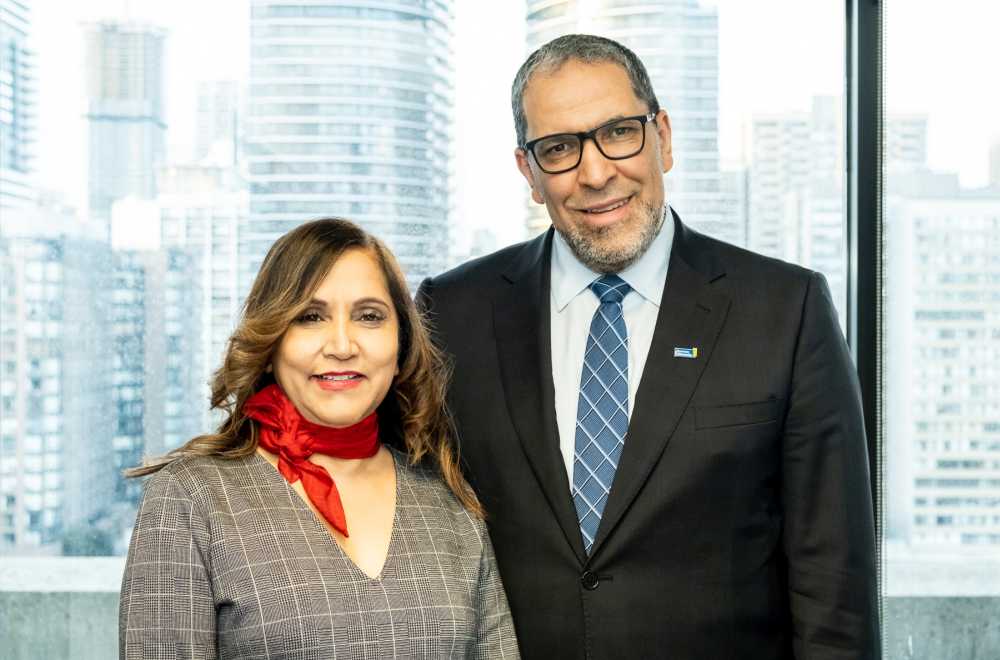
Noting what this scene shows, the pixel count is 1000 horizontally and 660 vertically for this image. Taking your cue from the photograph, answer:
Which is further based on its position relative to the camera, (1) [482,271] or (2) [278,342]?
(1) [482,271]

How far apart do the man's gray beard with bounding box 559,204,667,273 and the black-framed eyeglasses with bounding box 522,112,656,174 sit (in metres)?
0.11

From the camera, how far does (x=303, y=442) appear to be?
157 cm

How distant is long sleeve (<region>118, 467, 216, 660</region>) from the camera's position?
4.53ft

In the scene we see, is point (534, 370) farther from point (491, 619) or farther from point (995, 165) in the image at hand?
point (995, 165)

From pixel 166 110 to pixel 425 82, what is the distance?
2.06ft

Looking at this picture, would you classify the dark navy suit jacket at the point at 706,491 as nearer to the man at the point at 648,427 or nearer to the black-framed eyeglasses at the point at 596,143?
the man at the point at 648,427

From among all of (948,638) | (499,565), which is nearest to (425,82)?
(499,565)

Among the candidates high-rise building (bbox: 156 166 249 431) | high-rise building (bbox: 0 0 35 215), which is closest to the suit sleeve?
high-rise building (bbox: 156 166 249 431)

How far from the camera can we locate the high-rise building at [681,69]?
2.53 metres

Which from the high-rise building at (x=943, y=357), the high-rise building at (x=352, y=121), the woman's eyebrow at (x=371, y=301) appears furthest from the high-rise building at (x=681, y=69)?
the woman's eyebrow at (x=371, y=301)

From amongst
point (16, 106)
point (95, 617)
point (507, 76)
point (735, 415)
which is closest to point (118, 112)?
point (16, 106)

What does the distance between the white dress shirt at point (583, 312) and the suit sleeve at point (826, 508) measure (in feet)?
0.87

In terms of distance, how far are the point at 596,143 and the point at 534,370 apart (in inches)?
15.9

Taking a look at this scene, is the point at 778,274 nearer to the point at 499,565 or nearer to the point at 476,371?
the point at 476,371
